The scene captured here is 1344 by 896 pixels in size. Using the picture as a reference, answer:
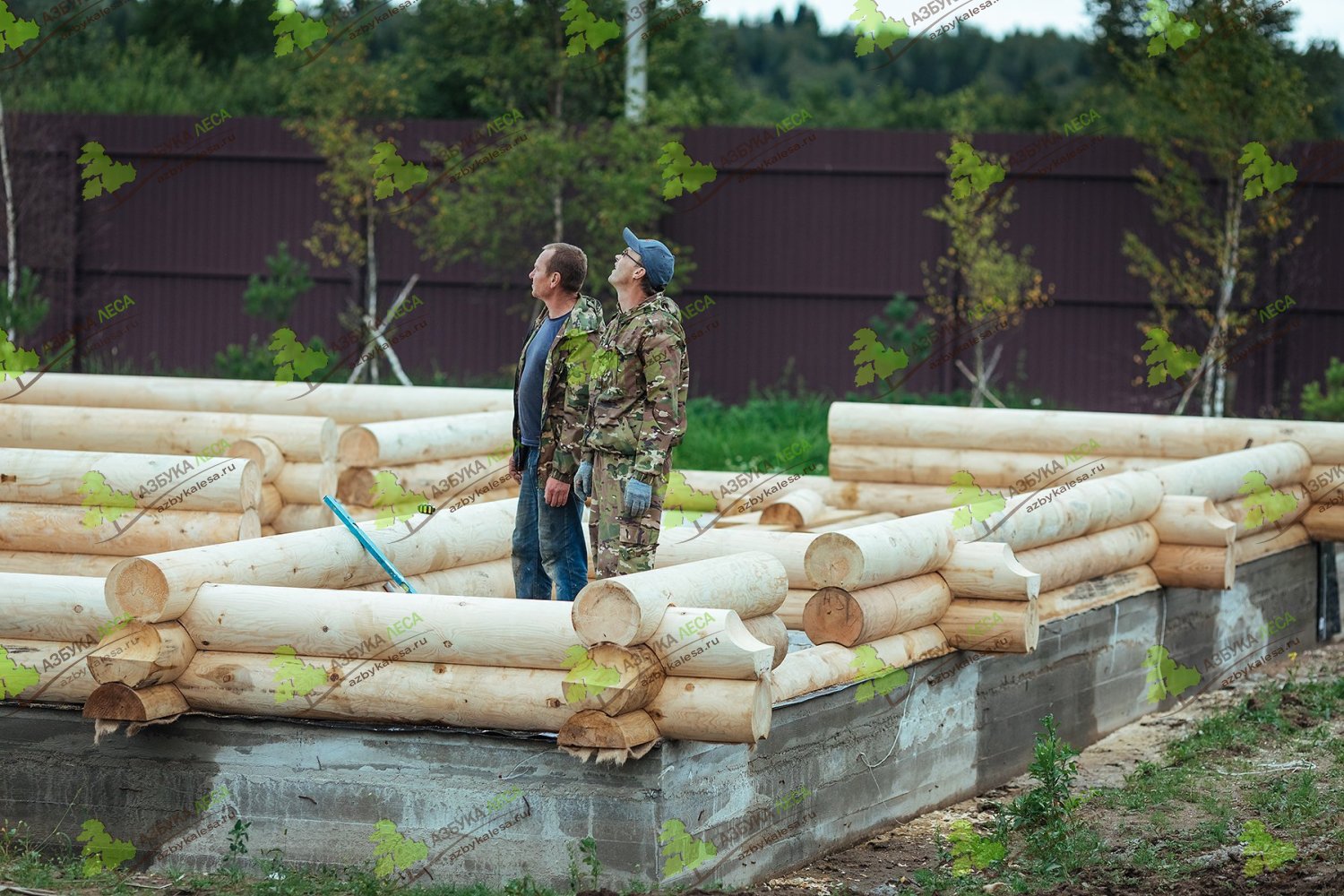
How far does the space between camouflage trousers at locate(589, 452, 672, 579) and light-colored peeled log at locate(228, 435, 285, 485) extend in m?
3.49

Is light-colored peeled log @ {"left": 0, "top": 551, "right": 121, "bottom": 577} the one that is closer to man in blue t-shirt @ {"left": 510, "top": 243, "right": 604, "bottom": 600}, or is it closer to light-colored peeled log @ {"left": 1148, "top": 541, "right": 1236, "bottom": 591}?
man in blue t-shirt @ {"left": 510, "top": 243, "right": 604, "bottom": 600}

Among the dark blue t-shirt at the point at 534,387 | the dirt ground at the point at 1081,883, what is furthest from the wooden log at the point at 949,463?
the dark blue t-shirt at the point at 534,387

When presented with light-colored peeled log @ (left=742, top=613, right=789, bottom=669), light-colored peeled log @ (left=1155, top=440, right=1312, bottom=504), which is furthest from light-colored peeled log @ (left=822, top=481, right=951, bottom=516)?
light-colored peeled log @ (left=742, top=613, right=789, bottom=669)

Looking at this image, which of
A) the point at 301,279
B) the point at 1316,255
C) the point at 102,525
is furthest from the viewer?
the point at 301,279

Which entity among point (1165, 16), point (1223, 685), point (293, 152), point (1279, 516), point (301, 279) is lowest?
point (1223, 685)

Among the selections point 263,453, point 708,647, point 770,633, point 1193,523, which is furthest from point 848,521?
point 708,647

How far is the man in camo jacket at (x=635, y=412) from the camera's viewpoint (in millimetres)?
7289

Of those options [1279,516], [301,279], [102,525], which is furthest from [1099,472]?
[301,279]

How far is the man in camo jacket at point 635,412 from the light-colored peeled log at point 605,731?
1314mm

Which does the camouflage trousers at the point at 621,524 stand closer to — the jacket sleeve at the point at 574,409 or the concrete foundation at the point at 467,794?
the jacket sleeve at the point at 574,409

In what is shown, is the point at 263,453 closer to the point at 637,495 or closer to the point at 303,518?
the point at 303,518

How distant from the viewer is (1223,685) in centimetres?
1085

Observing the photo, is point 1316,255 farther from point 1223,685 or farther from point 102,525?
point 102,525

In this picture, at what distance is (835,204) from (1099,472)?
7.70 m
